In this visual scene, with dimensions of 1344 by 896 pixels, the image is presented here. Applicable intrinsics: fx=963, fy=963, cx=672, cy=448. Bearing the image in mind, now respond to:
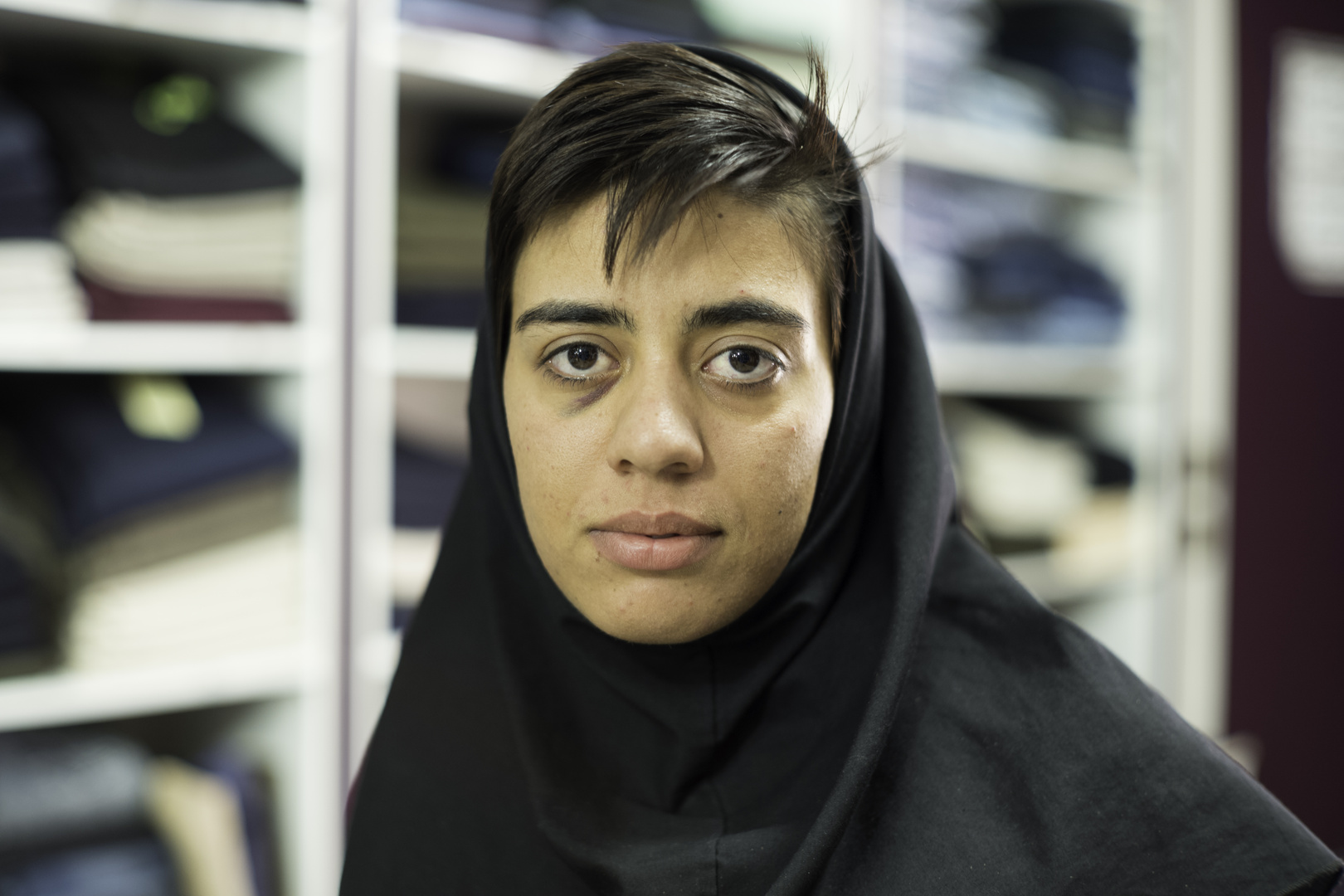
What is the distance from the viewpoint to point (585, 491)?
71 cm

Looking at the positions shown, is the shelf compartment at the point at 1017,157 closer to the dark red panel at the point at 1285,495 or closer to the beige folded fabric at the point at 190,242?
the dark red panel at the point at 1285,495

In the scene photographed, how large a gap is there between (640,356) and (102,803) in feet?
3.47

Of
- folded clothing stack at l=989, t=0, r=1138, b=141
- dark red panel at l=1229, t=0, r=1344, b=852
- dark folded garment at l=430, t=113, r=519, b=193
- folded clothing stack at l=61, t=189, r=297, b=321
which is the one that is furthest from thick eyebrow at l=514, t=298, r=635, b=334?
dark red panel at l=1229, t=0, r=1344, b=852

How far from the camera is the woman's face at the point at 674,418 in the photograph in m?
0.69

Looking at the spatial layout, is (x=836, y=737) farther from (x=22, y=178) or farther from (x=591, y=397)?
(x=22, y=178)

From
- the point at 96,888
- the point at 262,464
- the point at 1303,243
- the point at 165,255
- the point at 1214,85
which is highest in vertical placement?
the point at 1214,85

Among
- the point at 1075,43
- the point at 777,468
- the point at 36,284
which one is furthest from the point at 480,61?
the point at 1075,43

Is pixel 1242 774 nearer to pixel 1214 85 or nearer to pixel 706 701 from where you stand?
pixel 706 701

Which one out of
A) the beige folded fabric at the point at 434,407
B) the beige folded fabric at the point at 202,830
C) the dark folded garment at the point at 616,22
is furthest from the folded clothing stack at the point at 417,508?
the dark folded garment at the point at 616,22

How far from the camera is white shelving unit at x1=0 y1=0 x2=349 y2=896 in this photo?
122cm

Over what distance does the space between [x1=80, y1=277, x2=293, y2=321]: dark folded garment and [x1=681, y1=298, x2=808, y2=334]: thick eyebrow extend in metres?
0.87

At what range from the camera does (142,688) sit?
4.08 ft

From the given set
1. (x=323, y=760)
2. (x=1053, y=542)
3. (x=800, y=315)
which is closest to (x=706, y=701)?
(x=800, y=315)

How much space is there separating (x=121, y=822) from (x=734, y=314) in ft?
3.74
